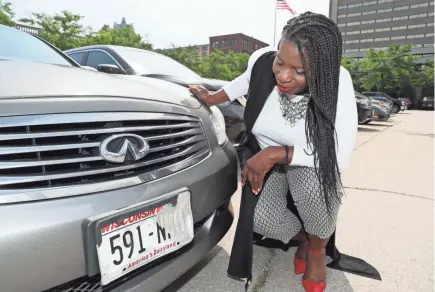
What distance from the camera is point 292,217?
1.77m

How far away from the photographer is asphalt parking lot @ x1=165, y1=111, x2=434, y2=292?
173 centimetres

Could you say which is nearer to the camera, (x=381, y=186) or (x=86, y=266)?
(x=86, y=266)

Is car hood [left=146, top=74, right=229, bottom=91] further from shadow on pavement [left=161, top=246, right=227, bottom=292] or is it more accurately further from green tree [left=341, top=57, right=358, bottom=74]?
green tree [left=341, top=57, right=358, bottom=74]

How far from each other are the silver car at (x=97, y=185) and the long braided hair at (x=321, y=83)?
1.42ft

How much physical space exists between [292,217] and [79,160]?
3.66 feet

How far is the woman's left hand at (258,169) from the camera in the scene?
1.48 metres

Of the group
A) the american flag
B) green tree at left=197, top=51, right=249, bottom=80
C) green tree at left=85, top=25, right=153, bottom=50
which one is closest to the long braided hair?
the american flag

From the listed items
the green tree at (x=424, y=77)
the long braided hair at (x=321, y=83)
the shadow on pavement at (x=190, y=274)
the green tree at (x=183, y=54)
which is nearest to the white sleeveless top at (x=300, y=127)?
the long braided hair at (x=321, y=83)

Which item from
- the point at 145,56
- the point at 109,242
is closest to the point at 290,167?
the point at 109,242

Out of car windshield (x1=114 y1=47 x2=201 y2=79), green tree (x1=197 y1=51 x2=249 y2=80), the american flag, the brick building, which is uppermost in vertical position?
the brick building

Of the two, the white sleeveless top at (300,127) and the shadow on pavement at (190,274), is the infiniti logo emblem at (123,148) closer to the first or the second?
the white sleeveless top at (300,127)

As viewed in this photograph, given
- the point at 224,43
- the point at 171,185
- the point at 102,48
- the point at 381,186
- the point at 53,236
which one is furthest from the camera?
the point at 224,43

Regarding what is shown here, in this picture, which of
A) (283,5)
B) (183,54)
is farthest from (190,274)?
(183,54)

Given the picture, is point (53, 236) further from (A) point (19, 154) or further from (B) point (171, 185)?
(B) point (171, 185)
